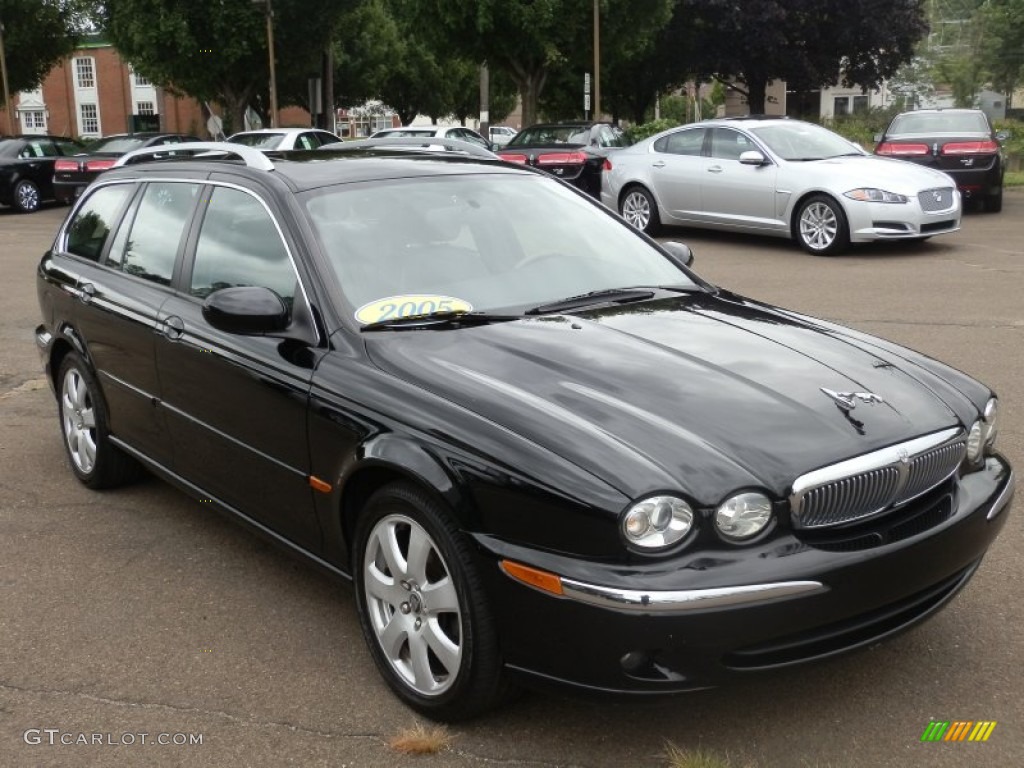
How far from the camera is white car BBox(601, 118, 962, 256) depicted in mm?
12523

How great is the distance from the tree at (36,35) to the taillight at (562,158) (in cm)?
2337

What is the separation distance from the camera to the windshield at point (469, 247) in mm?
3869

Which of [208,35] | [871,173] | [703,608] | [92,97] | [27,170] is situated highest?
[92,97]

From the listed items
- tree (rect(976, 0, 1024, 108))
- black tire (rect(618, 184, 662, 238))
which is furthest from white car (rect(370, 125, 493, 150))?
tree (rect(976, 0, 1024, 108))

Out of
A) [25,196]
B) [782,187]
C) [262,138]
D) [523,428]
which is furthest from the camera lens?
[25,196]

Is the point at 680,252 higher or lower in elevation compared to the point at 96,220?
lower

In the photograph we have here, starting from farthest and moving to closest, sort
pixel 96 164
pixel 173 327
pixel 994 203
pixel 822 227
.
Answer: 1. pixel 96 164
2. pixel 994 203
3. pixel 822 227
4. pixel 173 327

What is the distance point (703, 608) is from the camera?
2.68 metres

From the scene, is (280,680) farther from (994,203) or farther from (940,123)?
(994,203)

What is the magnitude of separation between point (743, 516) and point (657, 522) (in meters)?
0.23

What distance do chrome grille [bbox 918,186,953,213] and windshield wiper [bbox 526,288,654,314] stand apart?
30.8 ft

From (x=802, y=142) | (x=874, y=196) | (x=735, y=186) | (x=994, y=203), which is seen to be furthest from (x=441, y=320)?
(x=994, y=203)

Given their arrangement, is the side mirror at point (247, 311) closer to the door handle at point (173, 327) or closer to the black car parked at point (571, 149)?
the door handle at point (173, 327)

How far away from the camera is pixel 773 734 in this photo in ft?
10.2
